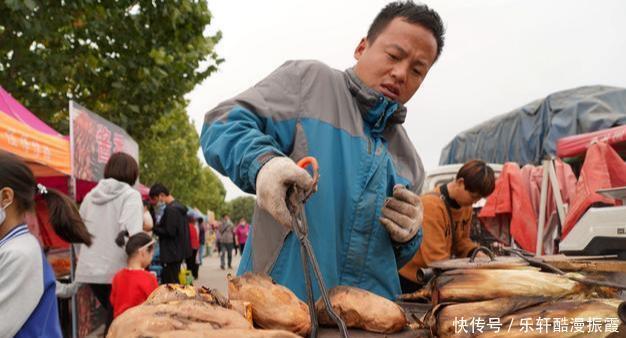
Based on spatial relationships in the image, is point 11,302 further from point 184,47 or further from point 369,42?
point 184,47

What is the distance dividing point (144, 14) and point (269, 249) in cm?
811

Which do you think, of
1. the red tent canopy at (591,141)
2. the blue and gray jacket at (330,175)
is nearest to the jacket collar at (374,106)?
the blue and gray jacket at (330,175)

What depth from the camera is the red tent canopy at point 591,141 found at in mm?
5562

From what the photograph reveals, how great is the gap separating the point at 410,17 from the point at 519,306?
1.22 metres

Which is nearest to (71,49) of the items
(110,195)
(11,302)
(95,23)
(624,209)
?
(95,23)

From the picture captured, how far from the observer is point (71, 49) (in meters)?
8.96

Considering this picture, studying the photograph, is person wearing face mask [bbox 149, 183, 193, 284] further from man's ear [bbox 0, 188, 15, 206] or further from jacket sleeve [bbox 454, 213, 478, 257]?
man's ear [bbox 0, 188, 15, 206]

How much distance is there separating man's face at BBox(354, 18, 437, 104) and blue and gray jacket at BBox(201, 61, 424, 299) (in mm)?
51

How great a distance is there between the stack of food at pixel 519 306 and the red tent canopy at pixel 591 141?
5000 mm

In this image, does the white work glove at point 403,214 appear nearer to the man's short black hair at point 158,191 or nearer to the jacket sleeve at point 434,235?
the jacket sleeve at point 434,235

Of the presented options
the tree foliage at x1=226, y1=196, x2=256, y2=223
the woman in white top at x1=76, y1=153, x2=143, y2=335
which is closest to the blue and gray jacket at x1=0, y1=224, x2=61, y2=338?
the woman in white top at x1=76, y1=153, x2=143, y2=335

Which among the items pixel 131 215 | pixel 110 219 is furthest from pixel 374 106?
pixel 110 219

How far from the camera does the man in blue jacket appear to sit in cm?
184

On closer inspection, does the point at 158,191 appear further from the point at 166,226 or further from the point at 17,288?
the point at 17,288
